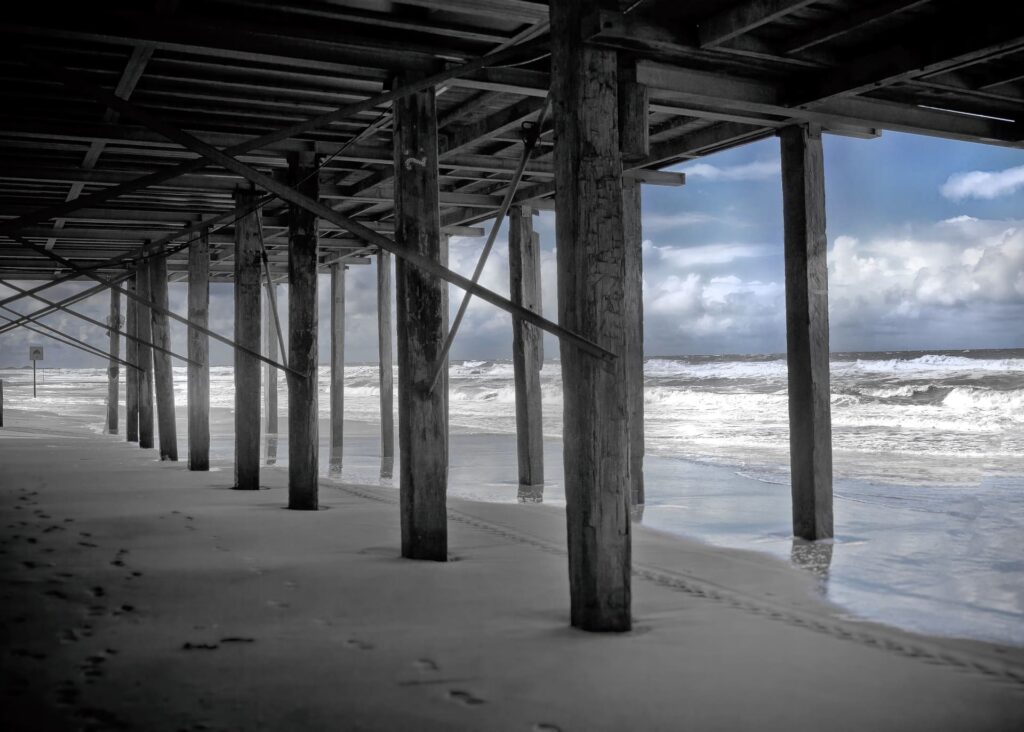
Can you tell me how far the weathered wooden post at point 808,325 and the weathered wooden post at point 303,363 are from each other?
161 inches

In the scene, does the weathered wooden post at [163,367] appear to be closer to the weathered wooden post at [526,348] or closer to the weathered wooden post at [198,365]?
the weathered wooden post at [198,365]

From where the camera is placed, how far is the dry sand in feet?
10.3

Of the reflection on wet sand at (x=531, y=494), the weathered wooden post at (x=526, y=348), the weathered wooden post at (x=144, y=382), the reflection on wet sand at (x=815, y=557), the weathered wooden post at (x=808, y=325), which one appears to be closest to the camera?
the reflection on wet sand at (x=815, y=557)

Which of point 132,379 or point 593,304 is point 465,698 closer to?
point 593,304

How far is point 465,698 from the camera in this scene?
10.7 ft

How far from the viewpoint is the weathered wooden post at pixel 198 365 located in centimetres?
1197

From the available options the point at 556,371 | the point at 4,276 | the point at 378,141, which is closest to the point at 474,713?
the point at 378,141

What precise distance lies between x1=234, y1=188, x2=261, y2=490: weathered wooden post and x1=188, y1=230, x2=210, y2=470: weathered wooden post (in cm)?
233

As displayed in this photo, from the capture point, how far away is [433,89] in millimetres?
5758

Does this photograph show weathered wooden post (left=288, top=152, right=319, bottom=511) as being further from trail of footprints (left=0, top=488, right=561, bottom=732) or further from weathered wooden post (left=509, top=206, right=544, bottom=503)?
weathered wooden post (left=509, top=206, right=544, bottom=503)

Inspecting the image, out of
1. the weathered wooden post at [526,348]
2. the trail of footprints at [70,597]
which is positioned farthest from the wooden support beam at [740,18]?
the weathered wooden post at [526,348]

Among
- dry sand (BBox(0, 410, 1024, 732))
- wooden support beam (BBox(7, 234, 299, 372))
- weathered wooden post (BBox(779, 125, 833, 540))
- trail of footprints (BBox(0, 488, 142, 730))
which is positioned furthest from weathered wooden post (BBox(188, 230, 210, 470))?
weathered wooden post (BBox(779, 125, 833, 540))

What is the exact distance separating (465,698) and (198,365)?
392 inches

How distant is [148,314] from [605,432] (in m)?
13.8
